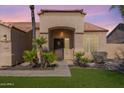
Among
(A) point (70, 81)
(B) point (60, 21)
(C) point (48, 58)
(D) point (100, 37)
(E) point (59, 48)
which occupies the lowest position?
(A) point (70, 81)

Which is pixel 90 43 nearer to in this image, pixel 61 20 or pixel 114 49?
pixel 114 49

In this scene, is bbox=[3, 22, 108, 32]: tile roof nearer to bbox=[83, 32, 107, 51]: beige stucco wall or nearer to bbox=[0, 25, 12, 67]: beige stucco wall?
bbox=[83, 32, 107, 51]: beige stucco wall

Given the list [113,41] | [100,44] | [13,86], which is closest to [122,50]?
[100,44]

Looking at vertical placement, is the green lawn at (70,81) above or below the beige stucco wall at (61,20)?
below

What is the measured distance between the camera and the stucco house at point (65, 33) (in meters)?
27.0

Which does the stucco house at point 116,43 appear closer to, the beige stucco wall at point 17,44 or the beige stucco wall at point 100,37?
the beige stucco wall at point 100,37

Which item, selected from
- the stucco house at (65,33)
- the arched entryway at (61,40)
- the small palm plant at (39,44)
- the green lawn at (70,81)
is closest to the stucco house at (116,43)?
the stucco house at (65,33)

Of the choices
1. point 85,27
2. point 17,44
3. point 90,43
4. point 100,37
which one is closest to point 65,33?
point 85,27

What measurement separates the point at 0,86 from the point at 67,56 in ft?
52.9

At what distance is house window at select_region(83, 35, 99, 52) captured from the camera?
28.1 m

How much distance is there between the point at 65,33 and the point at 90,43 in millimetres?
2298

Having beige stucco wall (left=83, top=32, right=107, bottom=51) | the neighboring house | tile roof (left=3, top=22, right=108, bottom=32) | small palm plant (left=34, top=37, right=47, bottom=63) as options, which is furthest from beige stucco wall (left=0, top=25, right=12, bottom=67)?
the neighboring house

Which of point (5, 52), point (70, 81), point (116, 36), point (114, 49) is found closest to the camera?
point (70, 81)

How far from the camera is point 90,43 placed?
28.1m
